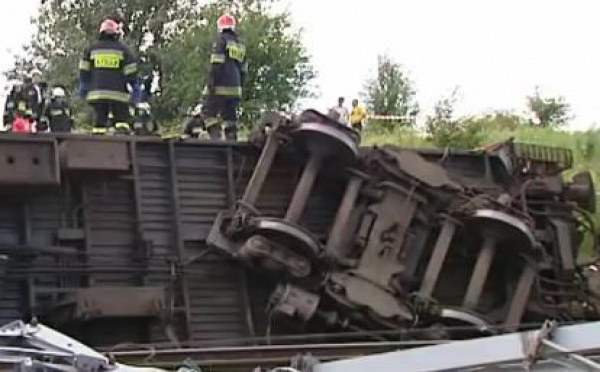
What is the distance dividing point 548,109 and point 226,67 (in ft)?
56.2

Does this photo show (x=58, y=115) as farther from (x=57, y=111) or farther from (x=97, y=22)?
(x=97, y=22)

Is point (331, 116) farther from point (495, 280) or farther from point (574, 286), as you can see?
point (574, 286)

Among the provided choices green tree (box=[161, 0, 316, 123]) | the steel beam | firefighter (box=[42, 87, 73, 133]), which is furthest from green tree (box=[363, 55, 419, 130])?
the steel beam

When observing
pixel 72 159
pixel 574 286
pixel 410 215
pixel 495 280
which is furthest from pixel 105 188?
pixel 574 286

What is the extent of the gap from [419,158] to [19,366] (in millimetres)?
6841

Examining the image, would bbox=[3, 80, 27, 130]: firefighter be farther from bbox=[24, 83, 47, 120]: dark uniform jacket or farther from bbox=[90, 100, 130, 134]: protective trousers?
bbox=[90, 100, 130, 134]: protective trousers

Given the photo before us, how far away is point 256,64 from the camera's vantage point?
30.3 m

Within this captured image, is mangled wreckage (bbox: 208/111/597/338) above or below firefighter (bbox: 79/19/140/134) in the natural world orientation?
below

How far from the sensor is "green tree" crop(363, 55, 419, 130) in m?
28.4

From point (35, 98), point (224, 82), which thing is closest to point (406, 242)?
point (224, 82)

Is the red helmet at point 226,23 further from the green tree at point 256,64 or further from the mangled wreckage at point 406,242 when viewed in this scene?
the green tree at point 256,64

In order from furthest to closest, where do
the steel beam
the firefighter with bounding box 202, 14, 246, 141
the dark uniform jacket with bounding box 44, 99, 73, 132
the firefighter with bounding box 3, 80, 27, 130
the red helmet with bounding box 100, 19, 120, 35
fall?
1. the firefighter with bounding box 3, 80, 27, 130
2. the dark uniform jacket with bounding box 44, 99, 73, 132
3. the firefighter with bounding box 202, 14, 246, 141
4. the red helmet with bounding box 100, 19, 120, 35
5. the steel beam


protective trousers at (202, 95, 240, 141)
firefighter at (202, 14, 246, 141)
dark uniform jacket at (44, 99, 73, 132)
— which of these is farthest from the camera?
dark uniform jacket at (44, 99, 73, 132)

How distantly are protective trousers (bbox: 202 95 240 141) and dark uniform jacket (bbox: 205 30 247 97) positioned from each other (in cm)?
8
